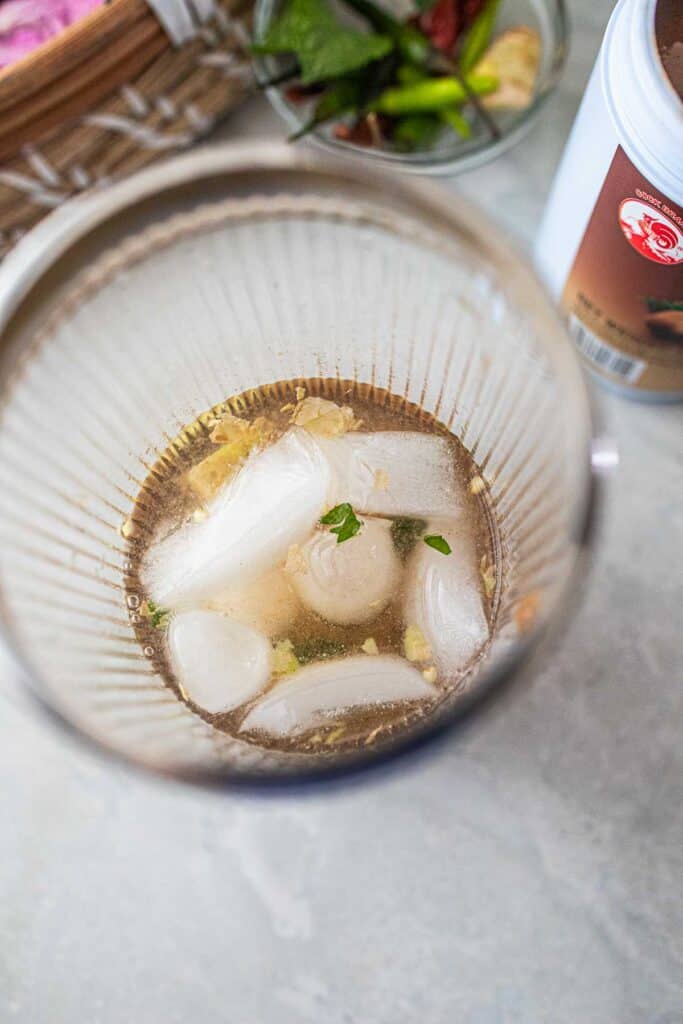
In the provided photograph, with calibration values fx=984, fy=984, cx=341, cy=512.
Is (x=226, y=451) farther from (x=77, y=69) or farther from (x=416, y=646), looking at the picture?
(x=77, y=69)

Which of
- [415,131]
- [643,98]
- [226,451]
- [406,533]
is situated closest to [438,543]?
[406,533]

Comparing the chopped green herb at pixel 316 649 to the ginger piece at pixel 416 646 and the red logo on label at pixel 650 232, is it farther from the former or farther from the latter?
the red logo on label at pixel 650 232

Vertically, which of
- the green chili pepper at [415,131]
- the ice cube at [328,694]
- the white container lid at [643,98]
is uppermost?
the white container lid at [643,98]

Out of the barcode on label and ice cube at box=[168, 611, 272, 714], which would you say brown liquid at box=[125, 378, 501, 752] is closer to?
ice cube at box=[168, 611, 272, 714]

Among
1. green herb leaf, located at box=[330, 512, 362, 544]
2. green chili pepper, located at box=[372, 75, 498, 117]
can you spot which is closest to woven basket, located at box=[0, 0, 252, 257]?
green chili pepper, located at box=[372, 75, 498, 117]

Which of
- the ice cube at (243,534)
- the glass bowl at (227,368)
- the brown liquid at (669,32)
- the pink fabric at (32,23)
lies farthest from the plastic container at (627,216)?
the pink fabric at (32,23)

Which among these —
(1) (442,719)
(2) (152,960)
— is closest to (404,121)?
(1) (442,719)
